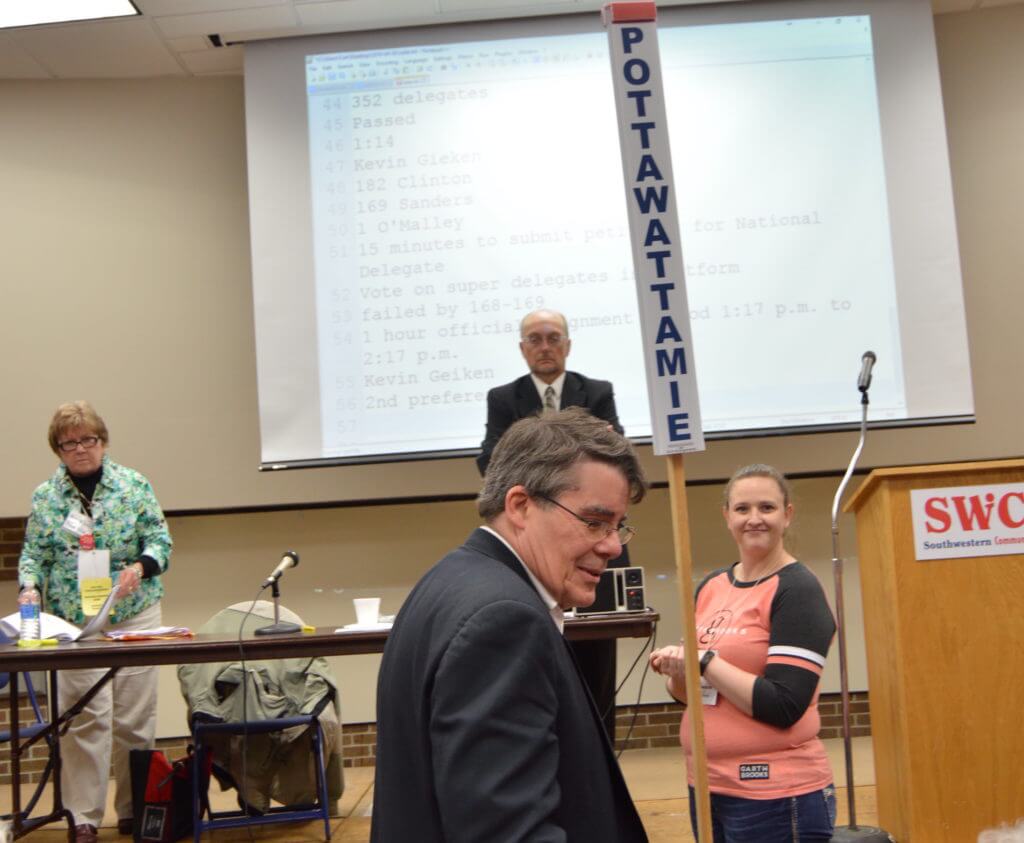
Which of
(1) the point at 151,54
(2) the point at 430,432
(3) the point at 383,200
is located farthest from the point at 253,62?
(2) the point at 430,432

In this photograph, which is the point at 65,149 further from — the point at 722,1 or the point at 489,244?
the point at 722,1

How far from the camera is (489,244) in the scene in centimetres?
584

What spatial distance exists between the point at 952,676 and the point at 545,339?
1.96m

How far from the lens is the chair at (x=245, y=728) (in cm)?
439

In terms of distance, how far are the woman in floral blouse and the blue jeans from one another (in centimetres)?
270

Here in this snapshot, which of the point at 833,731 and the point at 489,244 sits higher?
the point at 489,244

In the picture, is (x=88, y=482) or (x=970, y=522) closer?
(x=970, y=522)

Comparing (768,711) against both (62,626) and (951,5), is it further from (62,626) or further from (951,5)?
(951,5)

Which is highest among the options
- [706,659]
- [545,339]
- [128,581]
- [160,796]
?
[545,339]

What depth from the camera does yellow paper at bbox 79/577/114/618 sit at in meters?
4.18

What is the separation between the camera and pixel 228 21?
19.3ft

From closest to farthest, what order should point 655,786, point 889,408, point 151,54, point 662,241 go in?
point 662,241
point 655,786
point 889,408
point 151,54

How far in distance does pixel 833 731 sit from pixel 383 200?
346cm

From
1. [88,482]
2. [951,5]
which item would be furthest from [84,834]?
[951,5]
